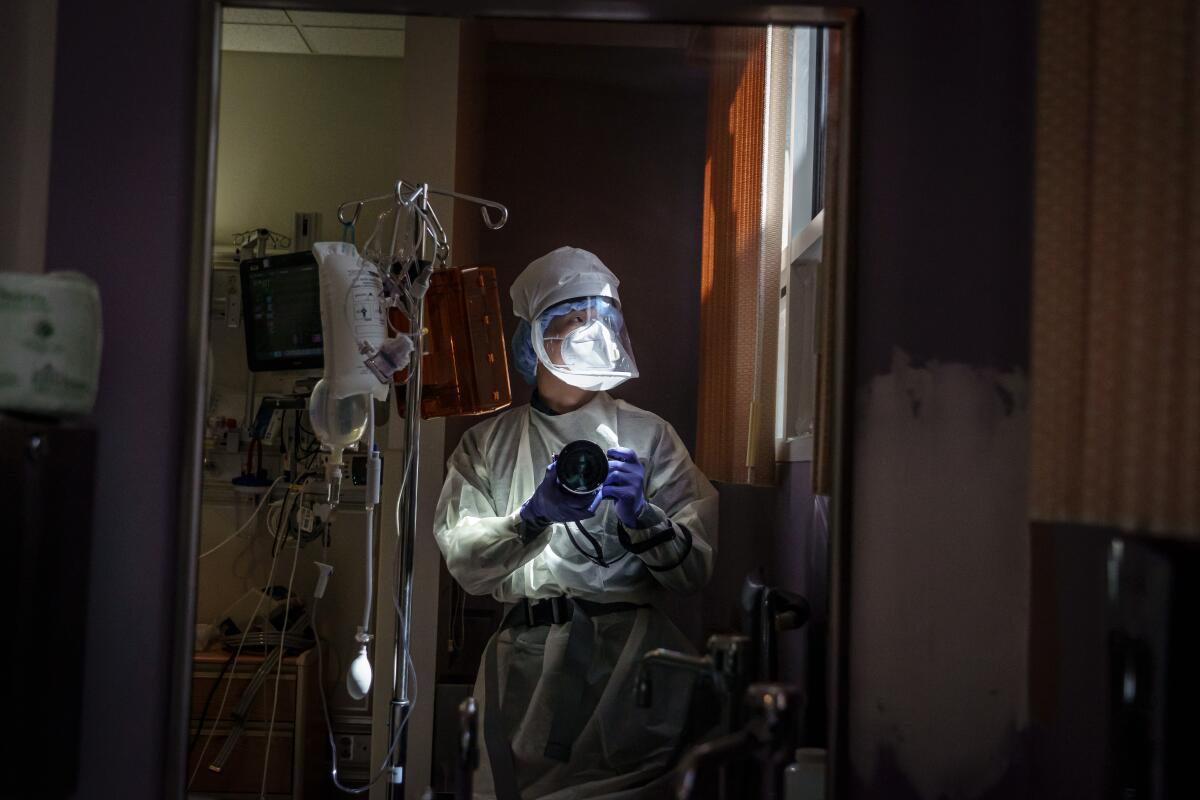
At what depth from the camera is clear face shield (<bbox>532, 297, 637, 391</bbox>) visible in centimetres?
142

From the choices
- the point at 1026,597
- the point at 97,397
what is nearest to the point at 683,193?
the point at 1026,597

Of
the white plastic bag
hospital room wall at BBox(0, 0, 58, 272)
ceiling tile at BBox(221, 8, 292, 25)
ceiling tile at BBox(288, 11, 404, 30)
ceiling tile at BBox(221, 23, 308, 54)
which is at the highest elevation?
ceiling tile at BBox(288, 11, 404, 30)

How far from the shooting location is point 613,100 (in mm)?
1424

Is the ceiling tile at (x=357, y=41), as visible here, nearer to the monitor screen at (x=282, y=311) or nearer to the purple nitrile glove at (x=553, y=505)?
the monitor screen at (x=282, y=311)

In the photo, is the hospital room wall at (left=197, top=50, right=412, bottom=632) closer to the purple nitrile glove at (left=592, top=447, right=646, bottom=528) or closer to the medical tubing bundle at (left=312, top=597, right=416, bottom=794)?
the medical tubing bundle at (left=312, top=597, right=416, bottom=794)

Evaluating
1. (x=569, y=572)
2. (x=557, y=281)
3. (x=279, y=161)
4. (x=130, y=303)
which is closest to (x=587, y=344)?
(x=557, y=281)

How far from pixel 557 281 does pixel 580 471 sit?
0.25 meters

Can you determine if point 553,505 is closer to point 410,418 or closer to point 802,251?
point 410,418

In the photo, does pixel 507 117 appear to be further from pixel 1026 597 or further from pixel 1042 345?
pixel 1026 597

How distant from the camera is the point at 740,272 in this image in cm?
150

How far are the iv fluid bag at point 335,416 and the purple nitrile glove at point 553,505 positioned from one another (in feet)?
0.79

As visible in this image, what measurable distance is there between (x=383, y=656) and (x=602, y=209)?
652 mm

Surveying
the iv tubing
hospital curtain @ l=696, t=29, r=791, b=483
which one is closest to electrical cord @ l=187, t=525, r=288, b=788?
the iv tubing

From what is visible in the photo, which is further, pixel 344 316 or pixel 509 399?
pixel 509 399
